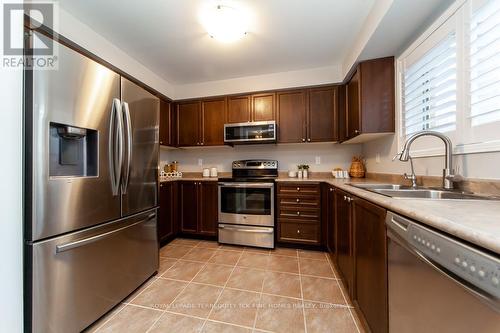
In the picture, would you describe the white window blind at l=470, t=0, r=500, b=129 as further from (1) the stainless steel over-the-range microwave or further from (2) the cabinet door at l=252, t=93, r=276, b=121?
(2) the cabinet door at l=252, t=93, r=276, b=121

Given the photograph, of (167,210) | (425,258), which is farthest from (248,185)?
(425,258)

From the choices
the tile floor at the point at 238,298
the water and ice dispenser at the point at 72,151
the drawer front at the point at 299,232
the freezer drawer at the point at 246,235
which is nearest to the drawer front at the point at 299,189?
the drawer front at the point at 299,232

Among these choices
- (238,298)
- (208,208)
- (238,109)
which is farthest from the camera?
(238,109)

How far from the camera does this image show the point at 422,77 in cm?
166

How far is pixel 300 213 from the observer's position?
102 inches

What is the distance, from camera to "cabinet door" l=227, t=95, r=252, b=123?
10.0 ft

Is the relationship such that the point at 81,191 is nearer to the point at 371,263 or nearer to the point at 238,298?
the point at 238,298

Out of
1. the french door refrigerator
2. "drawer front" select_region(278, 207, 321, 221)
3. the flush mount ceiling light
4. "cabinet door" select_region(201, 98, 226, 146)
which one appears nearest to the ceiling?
the flush mount ceiling light

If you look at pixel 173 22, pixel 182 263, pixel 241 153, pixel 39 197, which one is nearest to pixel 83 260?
pixel 39 197

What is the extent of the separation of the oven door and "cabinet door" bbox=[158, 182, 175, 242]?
70 cm

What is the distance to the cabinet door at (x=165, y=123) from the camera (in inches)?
119

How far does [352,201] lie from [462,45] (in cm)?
118

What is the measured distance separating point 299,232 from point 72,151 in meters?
2.38

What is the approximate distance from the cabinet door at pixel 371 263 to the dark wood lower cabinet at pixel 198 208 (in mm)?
1936
